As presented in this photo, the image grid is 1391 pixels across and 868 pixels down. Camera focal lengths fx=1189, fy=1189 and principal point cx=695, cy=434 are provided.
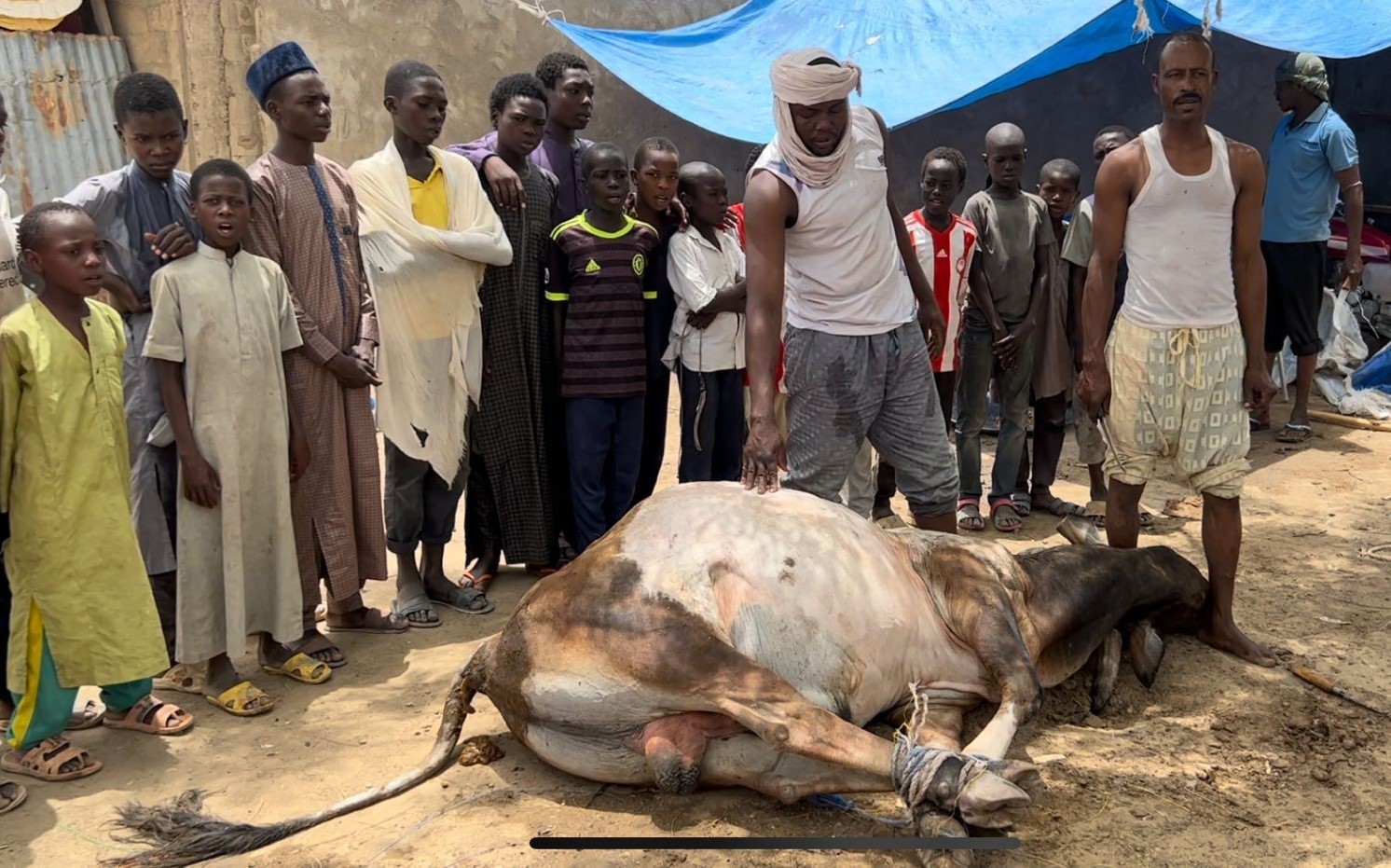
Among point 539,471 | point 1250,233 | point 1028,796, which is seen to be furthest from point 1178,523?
point 1028,796

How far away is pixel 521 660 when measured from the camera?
3.10m

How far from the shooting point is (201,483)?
3.75 m

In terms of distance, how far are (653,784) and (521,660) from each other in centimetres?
47

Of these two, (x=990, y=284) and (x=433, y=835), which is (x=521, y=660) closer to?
(x=433, y=835)

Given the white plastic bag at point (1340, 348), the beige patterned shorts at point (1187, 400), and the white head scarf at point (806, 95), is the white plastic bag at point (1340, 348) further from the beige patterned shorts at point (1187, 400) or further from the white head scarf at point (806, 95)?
the white head scarf at point (806, 95)

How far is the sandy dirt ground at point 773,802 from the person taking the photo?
2859 millimetres

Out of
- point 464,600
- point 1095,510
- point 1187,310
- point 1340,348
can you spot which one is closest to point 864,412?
point 1187,310

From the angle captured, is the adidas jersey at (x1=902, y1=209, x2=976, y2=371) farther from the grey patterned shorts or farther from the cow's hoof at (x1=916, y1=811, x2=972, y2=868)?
the cow's hoof at (x1=916, y1=811, x2=972, y2=868)

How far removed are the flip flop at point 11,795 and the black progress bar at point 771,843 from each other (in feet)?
4.90

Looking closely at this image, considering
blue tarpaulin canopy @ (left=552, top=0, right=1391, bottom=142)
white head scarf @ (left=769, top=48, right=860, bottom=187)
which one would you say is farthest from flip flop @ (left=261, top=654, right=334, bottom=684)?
blue tarpaulin canopy @ (left=552, top=0, right=1391, bottom=142)

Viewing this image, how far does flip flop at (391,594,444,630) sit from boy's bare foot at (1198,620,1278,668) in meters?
2.76

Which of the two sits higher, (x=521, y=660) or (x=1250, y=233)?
(x=1250, y=233)

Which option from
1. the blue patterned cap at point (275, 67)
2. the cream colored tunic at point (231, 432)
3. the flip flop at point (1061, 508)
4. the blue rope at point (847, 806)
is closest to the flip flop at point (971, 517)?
the flip flop at point (1061, 508)

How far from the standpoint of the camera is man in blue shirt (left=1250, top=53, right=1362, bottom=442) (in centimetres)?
719
